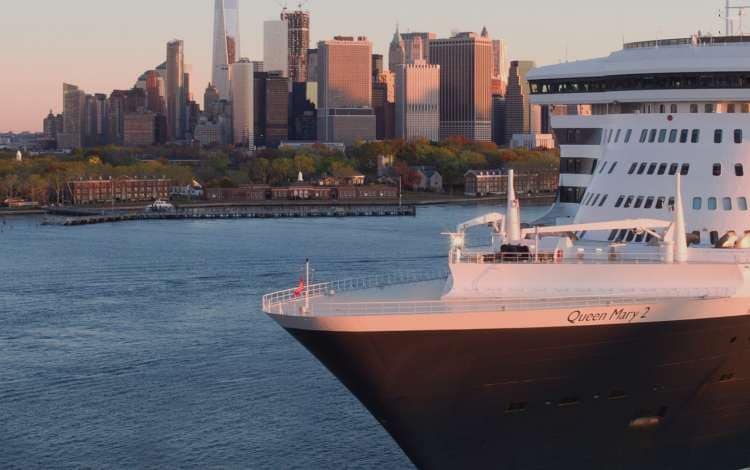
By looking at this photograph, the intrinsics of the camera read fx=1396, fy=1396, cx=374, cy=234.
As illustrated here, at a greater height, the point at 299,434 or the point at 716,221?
the point at 716,221

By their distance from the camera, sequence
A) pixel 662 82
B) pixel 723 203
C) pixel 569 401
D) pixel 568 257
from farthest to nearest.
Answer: pixel 662 82 < pixel 723 203 < pixel 568 257 < pixel 569 401

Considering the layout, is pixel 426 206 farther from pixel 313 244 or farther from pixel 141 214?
pixel 313 244

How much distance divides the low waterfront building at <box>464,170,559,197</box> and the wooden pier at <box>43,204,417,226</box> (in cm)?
2275

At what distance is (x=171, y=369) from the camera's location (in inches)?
1738

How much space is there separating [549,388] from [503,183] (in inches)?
5570

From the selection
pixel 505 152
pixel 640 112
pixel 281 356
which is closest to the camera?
pixel 640 112

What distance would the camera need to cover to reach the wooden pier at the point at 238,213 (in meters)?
121

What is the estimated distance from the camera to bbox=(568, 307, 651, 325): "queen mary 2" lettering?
23719mm

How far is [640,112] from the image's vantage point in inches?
1221

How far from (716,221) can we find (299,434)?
12965mm

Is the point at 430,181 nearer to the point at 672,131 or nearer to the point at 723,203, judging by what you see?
the point at 672,131

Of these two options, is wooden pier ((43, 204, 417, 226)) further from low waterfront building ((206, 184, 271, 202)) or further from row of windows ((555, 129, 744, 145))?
row of windows ((555, 129, 744, 145))

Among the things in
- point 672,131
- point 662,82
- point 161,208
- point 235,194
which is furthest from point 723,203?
point 235,194

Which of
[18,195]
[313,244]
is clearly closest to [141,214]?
[18,195]
